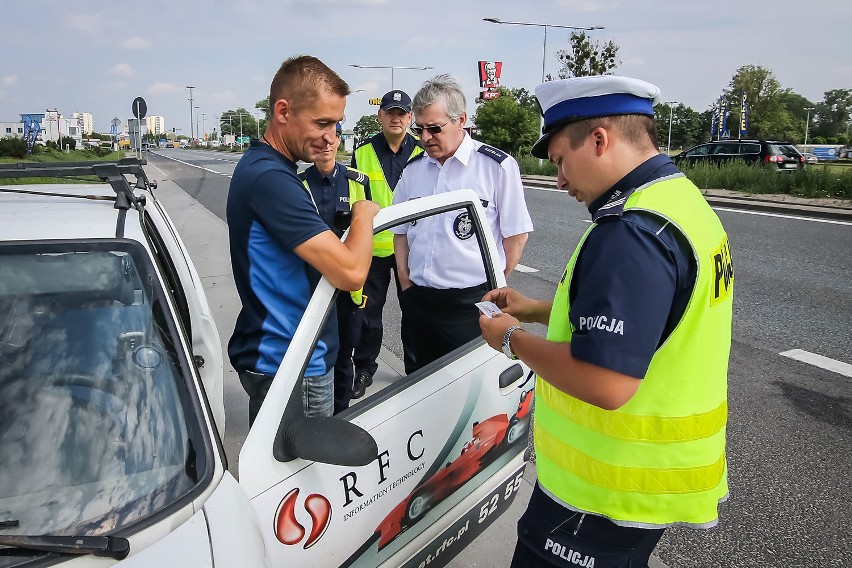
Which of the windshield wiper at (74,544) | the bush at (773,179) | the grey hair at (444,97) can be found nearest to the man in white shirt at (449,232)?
the grey hair at (444,97)

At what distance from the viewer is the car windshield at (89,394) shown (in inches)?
55.7

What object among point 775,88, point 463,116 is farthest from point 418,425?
point 775,88

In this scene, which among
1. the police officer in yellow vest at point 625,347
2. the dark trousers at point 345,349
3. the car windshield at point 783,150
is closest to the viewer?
the police officer in yellow vest at point 625,347

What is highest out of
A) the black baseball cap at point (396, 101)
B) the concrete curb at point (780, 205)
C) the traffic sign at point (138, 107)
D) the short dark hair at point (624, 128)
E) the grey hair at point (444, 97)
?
the traffic sign at point (138, 107)

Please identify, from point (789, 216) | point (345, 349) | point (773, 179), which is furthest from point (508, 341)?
point (773, 179)

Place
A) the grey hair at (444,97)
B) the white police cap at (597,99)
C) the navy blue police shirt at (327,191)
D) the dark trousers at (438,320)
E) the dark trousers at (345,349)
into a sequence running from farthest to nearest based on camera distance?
the navy blue police shirt at (327,191) < the dark trousers at (345,349) < the grey hair at (444,97) < the dark trousers at (438,320) < the white police cap at (597,99)

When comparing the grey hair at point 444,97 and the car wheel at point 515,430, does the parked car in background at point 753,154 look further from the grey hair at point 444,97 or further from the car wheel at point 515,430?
the car wheel at point 515,430

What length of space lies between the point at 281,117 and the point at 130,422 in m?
1.03

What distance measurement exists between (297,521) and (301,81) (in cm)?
129

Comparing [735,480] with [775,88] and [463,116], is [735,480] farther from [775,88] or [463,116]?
[775,88]

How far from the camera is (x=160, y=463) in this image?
1.50m

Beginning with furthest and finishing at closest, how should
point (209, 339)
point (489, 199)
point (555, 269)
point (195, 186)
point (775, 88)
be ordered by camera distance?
point (775, 88) < point (195, 186) < point (555, 269) < point (489, 199) < point (209, 339)

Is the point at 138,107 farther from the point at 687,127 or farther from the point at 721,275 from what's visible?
the point at 687,127

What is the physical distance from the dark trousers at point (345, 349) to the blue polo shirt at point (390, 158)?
1.24m
